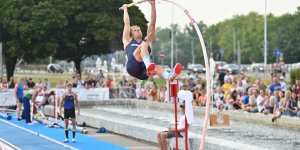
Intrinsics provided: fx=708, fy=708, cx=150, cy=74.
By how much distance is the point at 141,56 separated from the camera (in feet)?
40.1

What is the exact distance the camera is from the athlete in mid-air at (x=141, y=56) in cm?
1206

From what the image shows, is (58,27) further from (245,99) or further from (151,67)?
(151,67)

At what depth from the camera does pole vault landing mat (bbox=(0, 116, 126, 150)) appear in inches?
830

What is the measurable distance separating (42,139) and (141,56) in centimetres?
1157

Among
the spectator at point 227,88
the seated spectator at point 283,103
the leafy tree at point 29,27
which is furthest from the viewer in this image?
the leafy tree at point 29,27

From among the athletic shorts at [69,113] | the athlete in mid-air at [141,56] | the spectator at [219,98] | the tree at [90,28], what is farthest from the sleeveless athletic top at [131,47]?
the tree at [90,28]

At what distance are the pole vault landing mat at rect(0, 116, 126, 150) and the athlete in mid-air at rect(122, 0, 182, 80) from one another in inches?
330

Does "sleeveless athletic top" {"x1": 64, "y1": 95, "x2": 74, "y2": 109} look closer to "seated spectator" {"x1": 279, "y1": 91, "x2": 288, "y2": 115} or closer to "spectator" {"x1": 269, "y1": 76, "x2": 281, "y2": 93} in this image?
"seated spectator" {"x1": 279, "y1": 91, "x2": 288, "y2": 115}

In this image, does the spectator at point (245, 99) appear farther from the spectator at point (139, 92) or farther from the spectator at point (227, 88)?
the spectator at point (139, 92)

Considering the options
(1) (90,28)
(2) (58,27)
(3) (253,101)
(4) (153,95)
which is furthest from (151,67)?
(1) (90,28)

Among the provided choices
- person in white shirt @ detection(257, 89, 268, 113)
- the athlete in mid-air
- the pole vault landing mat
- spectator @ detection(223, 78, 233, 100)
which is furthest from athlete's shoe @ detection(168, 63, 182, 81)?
spectator @ detection(223, 78, 233, 100)

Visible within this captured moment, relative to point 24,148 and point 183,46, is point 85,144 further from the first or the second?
point 183,46

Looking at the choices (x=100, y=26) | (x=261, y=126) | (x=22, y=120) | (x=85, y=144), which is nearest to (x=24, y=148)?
(x=85, y=144)

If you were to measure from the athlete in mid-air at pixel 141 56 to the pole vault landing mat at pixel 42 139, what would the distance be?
27.5 ft
